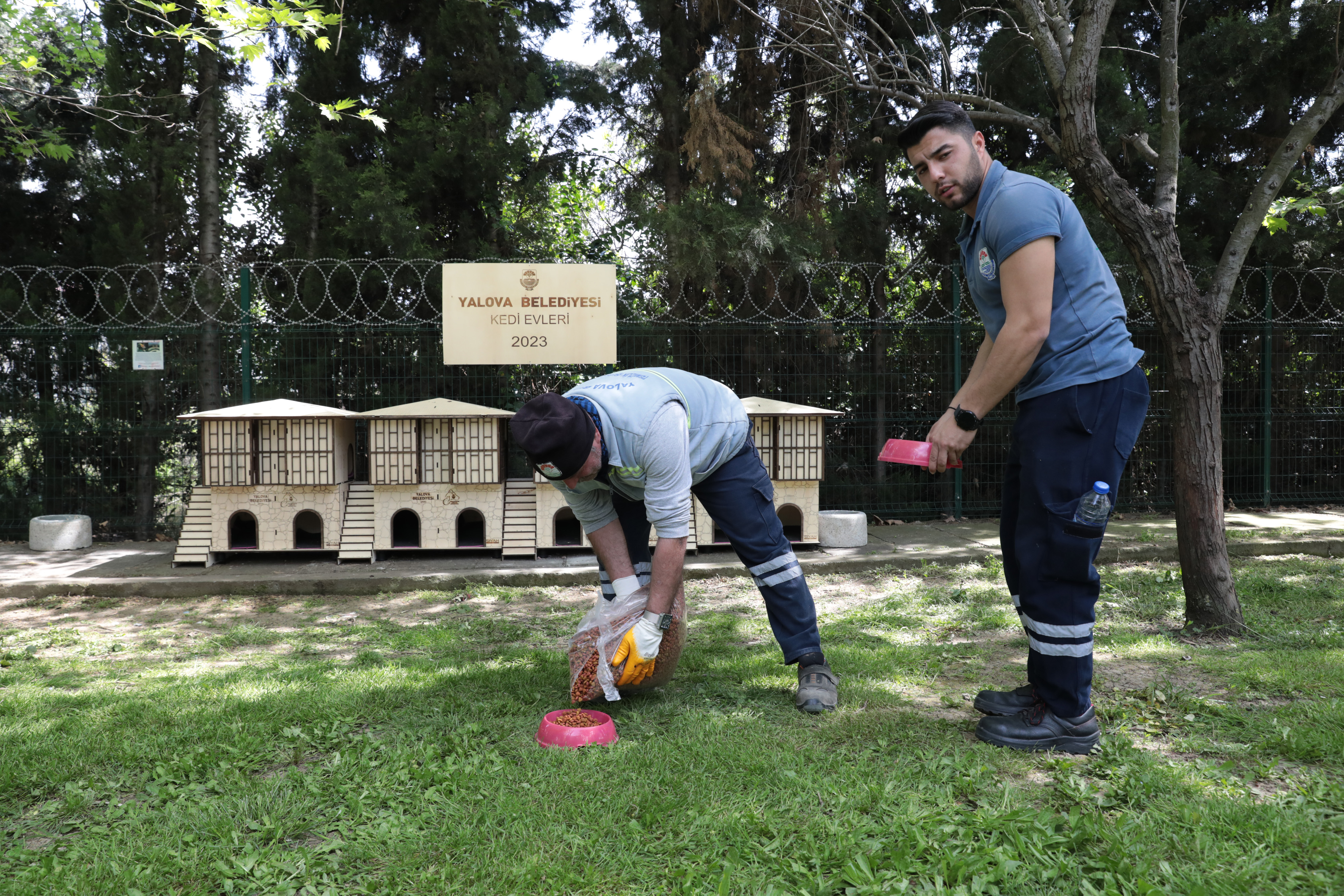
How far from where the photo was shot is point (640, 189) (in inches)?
395

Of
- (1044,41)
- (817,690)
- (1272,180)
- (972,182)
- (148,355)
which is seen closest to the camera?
(972,182)

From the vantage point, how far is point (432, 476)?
7.05 m

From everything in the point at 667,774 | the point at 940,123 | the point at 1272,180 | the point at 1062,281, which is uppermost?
the point at 1272,180

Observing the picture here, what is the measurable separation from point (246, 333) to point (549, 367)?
279 centimetres

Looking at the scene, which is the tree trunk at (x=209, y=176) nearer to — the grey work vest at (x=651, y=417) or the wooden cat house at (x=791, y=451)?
the wooden cat house at (x=791, y=451)

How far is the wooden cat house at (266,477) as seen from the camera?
22.4ft

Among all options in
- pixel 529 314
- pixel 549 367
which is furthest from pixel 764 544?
pixel 549 367

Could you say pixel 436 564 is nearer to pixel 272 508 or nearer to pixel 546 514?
pixel 546 514

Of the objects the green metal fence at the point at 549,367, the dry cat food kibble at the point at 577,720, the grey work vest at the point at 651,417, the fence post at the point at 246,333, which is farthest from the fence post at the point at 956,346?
the fence post at the point at 246,333

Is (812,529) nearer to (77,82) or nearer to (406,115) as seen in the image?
(406,115)

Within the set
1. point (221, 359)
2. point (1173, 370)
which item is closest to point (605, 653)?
point (1173, 370)

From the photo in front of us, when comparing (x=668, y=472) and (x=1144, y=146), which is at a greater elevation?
(x=1144, y=146)

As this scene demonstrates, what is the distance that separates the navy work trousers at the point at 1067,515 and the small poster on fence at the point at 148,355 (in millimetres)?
7818

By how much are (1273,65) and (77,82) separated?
13104mm
